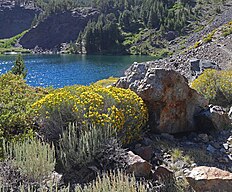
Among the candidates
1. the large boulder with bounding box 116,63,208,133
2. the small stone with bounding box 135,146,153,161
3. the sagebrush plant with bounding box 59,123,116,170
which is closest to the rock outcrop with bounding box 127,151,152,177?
the sagebrush plant with bounding box 59,123,116,170

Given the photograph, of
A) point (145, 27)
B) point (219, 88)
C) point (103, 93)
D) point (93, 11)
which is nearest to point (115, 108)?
point (103, 93)

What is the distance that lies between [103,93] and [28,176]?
2.94 m

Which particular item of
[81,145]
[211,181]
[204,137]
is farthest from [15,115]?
[204,137]

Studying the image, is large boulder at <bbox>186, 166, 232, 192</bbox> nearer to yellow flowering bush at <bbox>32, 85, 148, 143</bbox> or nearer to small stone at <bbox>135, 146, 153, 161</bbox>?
small stone at <bbox>135, 146, 153, 161</bbox>

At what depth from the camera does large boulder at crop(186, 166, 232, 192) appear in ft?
18.5

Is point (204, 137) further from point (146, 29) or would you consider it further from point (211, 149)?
point (146, 29)

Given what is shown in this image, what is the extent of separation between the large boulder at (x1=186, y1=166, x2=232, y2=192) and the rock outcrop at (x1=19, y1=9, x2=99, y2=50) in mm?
156945

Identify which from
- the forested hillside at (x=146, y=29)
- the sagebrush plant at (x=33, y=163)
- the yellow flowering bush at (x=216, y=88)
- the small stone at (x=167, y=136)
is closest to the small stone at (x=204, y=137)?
the small stone at (x=167, y=136)

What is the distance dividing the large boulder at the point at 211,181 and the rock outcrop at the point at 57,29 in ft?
515

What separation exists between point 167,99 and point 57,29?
560 ft

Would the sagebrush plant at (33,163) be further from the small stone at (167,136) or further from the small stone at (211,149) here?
the small stone at (211,149)

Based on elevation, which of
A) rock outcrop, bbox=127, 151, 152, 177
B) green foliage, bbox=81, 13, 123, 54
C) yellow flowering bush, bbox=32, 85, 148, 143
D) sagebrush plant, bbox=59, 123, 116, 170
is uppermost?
yellow flowering bush, bbox=32, 85, 148, 143

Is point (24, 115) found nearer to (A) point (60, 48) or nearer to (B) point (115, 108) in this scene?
(B) point (115, 108)

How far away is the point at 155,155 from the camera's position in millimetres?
7402
